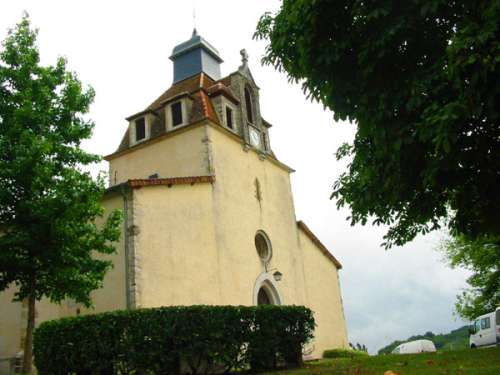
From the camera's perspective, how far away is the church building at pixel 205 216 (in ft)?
54.9

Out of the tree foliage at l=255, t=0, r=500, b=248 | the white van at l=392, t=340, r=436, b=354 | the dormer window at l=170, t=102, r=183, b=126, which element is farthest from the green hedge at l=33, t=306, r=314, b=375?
the white van at l=392, t=340, r=436, b=354

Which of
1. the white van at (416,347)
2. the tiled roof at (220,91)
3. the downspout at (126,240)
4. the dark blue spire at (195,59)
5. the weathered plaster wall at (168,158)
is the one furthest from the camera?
the white van at (416,347)

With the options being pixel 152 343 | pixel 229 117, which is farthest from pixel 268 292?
pixel 152 343

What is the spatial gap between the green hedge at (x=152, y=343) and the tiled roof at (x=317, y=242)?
13.1 meters

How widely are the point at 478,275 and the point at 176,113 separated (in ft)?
65.4

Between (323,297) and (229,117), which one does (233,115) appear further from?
(323,297)

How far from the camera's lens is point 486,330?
22.5 m

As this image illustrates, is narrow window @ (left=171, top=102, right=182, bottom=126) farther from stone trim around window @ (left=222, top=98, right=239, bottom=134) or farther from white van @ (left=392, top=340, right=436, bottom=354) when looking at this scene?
white van @ (left=392, top=340, right=436, bottom=354)

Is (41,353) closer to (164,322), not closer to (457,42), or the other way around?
(164,322)

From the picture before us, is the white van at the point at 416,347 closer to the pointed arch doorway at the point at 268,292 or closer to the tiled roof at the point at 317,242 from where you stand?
the tiled roof at the point at 317,242

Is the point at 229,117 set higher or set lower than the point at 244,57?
lower

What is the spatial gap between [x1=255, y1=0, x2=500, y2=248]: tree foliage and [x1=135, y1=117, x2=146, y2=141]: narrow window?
1567 cm

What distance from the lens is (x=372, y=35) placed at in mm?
7707

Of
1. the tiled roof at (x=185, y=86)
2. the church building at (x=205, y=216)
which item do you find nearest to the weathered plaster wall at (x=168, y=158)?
the church building at (x=205, y=216)
